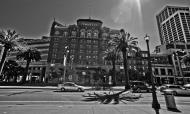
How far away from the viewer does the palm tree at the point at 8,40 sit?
34.6 m

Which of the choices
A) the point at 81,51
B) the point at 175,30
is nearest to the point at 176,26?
the point at 175,30

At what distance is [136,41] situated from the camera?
105 ft

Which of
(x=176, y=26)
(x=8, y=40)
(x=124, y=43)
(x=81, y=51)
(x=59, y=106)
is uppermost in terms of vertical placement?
(x=176, y=26)

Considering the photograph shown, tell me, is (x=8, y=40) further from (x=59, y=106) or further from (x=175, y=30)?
(x=175, y=30)

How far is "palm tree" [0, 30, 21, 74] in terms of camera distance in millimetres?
34562

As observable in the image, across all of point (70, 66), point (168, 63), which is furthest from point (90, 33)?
point (168, 63)

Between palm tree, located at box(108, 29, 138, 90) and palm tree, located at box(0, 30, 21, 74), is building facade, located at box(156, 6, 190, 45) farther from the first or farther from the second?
palm tree, located at box(0, 30, 21, 74)

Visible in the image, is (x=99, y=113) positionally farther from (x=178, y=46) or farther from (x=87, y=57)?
(x=178, y=46)

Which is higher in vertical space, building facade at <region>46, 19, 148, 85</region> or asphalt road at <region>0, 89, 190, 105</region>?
building facade at <region>46, 19, 148, 85</region>

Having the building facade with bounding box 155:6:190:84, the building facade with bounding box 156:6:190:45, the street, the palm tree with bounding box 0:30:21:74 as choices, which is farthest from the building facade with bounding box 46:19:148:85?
the building facade with bounding box 156:6:190:45

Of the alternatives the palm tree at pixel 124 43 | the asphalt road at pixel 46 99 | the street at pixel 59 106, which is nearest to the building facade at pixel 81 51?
the palm tree at pixel 124 43

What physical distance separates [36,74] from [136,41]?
2620 inches

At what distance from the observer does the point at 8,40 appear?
3528 cm

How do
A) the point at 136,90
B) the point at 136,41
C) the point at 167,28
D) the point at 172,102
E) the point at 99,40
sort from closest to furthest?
the point at 172,102
the point at 136,90
the point at 136,41
the point at 99,40
the point at 167,28
